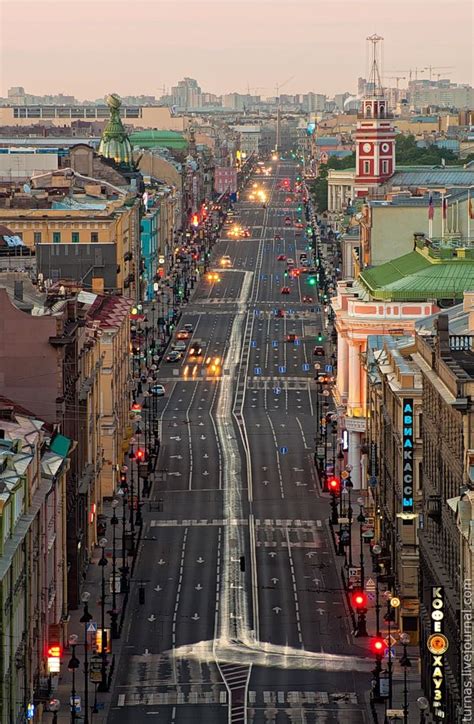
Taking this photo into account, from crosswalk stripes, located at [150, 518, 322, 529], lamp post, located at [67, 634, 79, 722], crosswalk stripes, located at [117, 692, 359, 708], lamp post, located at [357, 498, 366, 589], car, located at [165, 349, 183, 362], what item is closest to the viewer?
lamp post, located at [67, 634, 79, 722]

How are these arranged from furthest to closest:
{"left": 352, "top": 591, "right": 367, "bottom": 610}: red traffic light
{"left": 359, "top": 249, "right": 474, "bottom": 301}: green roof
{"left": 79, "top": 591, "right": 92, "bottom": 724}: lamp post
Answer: {"left": 359, "top": 249, "right": 474, "bottom": 301}: green roof
{"left": 352, "top": 591, "right": 367, "bottom": 610}: red traffic light
{"left": 79, "top": 591, "right": 92, "bottom": 724}: lamp post

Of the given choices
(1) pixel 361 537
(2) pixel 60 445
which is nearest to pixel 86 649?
(2) pixel 60 445

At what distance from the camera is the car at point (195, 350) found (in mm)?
192375

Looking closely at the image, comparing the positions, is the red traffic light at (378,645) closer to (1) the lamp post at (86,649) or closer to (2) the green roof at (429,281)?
(1) the lamp post at (86,649)

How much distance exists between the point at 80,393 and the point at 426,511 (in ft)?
96.1

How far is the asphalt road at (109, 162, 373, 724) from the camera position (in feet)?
273

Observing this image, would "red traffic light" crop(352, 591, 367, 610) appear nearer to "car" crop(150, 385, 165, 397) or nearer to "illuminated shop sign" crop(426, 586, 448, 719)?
"illuminated shop sign" crop(426, 586, 448, 719)

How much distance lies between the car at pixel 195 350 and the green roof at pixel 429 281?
54218 millimetres

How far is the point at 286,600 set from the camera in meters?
98.7

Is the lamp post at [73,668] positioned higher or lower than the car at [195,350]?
higher

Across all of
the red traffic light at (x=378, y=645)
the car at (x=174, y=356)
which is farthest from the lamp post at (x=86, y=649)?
the car at (x=174, y=356)

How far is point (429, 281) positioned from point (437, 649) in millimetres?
62695

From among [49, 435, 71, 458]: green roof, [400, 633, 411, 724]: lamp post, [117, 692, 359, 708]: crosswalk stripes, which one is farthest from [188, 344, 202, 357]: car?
[117, 692, 359, 708]: crosswalk stripes

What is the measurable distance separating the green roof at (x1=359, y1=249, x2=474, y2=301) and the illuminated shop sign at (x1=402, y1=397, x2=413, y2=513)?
114 feet
